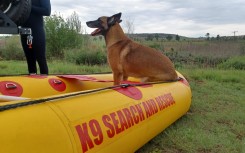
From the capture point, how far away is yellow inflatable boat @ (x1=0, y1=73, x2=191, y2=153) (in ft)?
6.07

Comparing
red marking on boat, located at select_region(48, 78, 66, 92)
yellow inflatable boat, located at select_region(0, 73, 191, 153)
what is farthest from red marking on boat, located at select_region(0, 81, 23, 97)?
red marking on boat, located at select_region(48, 78, 66, 92)

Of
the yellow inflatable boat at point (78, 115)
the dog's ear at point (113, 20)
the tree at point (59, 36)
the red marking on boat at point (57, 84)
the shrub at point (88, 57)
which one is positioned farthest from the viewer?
the tree at point (59, 36)

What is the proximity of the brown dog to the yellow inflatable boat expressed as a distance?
501mm

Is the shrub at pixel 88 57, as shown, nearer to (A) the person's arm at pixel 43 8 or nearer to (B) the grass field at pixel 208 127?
(B) the grass field at pixel 208 127

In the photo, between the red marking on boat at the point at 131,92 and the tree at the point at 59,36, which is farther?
the tree at the point at 59,36

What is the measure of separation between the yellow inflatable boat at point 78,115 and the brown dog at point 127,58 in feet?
1.64

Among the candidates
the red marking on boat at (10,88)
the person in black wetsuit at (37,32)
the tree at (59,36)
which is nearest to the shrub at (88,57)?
the tree at (59,36)

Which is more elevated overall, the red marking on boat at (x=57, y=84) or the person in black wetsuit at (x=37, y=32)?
the person in black wetsuit at (x=37, y=32)

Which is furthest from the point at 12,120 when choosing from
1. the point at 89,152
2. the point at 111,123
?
the point at 111,123

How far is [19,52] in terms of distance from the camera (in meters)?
17.5

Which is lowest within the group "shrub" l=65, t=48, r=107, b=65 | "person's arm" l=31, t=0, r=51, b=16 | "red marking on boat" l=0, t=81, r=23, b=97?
"shrub" l=65, t=48, r=107, b=65

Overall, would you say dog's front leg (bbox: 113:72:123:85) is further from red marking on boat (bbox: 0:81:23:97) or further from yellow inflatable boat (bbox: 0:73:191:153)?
red marking on boat (bbox: 0:81:23:97)

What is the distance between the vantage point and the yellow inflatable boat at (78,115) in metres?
1.85

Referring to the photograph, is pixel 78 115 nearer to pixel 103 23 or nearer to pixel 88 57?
pixel 103 23
